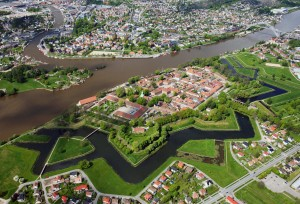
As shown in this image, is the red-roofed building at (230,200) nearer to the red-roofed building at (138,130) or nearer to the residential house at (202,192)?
the residential house at (202,192)

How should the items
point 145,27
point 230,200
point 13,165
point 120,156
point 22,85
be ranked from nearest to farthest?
point 230,200 → point 13,165 → point 120,156 → point 22,85 → point 145,27

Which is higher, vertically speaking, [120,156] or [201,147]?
[201,147]

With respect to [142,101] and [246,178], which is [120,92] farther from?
[246,178]

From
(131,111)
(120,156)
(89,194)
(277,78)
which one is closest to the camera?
(89,194)

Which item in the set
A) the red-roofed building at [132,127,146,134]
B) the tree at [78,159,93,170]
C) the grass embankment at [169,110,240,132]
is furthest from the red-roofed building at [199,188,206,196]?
the tree at [78,159,93,170]

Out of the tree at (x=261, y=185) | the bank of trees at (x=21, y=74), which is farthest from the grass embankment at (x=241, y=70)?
the bank of trees at (x=21, y=74)

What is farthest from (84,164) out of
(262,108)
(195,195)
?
(262,108)

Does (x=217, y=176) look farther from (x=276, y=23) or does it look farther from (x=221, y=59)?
(x=276, y=23)
